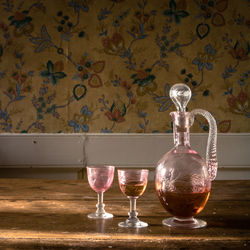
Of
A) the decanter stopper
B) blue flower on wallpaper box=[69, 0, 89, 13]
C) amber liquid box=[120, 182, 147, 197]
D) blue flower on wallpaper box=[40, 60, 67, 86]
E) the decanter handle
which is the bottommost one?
amber liquid box=[120, 182, 147, 197]

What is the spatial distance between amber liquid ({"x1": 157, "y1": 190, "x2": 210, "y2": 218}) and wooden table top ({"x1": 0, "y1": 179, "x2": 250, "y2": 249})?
41mm

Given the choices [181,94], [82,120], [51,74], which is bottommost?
[82,120]

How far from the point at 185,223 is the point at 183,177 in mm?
116

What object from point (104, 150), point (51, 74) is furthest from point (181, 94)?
point (51, 74)

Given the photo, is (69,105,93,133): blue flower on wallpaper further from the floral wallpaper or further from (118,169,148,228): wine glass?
(118,169,148,228): wine glass

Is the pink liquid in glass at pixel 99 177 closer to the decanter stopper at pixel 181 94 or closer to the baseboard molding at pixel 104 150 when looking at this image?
the decanter stopper at pixel 181 94

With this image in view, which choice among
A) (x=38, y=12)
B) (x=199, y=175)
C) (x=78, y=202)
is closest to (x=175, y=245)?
(x=199, y=175)

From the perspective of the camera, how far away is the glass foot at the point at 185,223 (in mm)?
792

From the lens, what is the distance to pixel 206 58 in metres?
2.69

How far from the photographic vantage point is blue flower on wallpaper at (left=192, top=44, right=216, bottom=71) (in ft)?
8.80

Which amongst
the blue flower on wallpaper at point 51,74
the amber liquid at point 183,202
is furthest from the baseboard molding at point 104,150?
the amber liquid at point 183,202

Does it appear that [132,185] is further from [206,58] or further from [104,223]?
[206,58]

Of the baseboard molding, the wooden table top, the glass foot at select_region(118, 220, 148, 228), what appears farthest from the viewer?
the baseboard molding

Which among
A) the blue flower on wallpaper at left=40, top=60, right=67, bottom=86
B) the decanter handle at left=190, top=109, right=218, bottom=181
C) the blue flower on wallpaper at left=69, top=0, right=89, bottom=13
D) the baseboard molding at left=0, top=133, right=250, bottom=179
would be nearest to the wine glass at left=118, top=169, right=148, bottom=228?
the decanter handle at left=190, top=109, right=218, bottom=181
